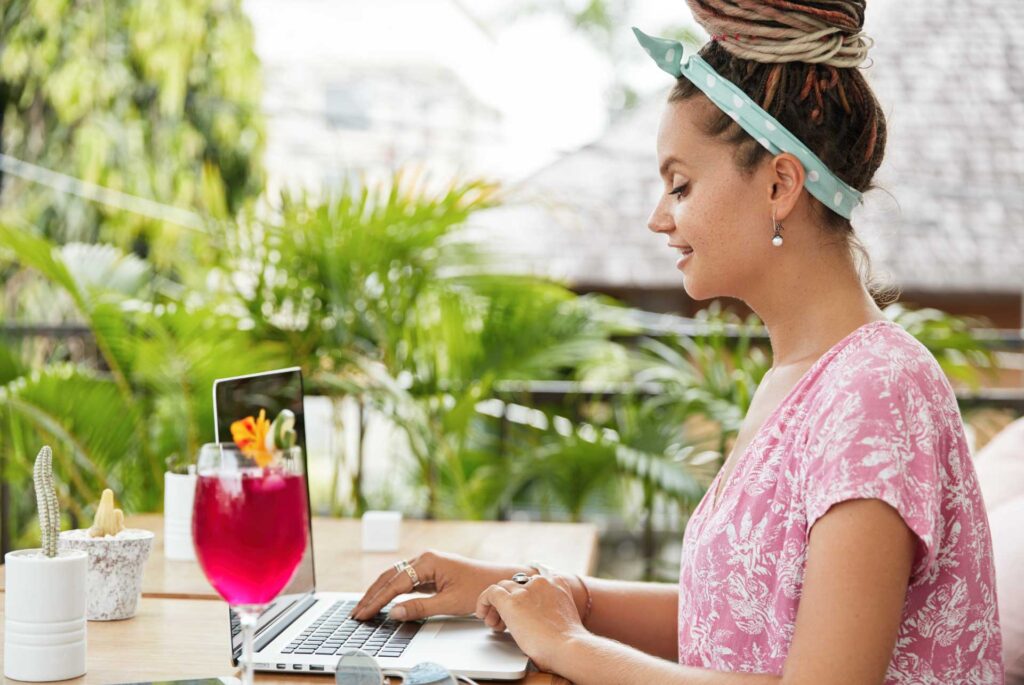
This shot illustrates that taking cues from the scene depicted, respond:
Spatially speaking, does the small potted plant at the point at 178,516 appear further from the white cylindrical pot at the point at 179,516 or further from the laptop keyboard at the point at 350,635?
the laptop keyboard at the point at 350,635

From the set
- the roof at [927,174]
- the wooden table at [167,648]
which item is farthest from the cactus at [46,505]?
the roof at [927,174]

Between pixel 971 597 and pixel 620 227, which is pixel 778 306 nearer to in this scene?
pixel 971 597

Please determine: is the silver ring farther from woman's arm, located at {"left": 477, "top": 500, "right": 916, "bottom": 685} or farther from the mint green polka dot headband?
the mint green polka dot headband

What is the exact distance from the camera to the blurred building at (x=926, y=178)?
7668 millimetres

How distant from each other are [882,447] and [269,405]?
28.7 inches

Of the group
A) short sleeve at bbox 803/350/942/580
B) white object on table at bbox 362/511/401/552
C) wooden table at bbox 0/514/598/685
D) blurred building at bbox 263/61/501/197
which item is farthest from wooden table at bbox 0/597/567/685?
blurred building at bbox 263/61/501/197

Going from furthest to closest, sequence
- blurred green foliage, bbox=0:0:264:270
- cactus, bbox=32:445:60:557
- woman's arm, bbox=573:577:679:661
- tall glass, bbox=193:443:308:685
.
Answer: blurred green foliage, bbox=0:0:264:270 < woman's arm, bbox=573:577:679:661 < cactus, bbox=32:445:60:557 < tall glass, bbox=193:443:308:685

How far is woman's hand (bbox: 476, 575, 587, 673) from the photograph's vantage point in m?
1.20

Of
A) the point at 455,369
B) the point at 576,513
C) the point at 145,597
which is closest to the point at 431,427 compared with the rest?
the point at 455,369

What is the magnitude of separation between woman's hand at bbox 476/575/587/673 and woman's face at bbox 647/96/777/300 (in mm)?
388

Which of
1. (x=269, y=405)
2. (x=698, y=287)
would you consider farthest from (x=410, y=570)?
(x=698, y=287)

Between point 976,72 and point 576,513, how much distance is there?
19.6 feet

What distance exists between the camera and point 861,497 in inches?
40.3

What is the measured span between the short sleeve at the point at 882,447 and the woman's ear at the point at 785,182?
22 cm
